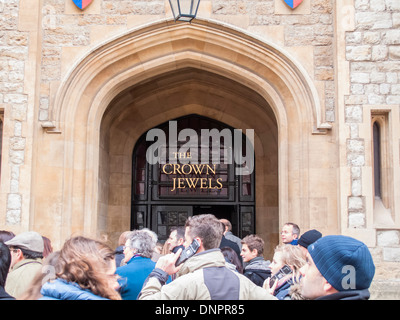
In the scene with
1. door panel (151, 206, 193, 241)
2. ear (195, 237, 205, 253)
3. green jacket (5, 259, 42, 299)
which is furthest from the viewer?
door panel (151, 206, 193, 241)

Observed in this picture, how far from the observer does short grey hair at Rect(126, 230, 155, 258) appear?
329cm

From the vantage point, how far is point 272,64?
23.1ft

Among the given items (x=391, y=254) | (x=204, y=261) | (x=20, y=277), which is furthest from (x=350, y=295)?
(x=391, y=254)

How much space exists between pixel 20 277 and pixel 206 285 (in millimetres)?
1269

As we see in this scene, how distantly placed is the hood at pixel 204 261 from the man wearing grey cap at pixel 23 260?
3.26ft

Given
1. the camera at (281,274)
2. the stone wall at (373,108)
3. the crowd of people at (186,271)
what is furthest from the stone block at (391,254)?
the camera at (281,274)

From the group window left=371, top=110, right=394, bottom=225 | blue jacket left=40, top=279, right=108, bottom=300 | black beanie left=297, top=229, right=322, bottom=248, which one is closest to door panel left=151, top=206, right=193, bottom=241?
window left=371, top=110, right=394, bottom=225

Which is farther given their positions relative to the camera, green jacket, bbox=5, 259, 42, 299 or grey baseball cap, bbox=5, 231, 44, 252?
grey baseball cap, bbox=5, 231, 44, 252

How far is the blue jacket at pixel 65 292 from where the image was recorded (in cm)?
193

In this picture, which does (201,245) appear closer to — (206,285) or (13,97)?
(206,285)

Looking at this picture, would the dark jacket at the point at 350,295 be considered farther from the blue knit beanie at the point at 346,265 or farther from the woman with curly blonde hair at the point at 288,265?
the woman with curly blonde hair at the point at 288,265

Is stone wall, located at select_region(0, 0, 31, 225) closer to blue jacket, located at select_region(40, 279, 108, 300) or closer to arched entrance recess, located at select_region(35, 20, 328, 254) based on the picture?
arched entrance recess, located at select_region(35, 20, 328, 254)
